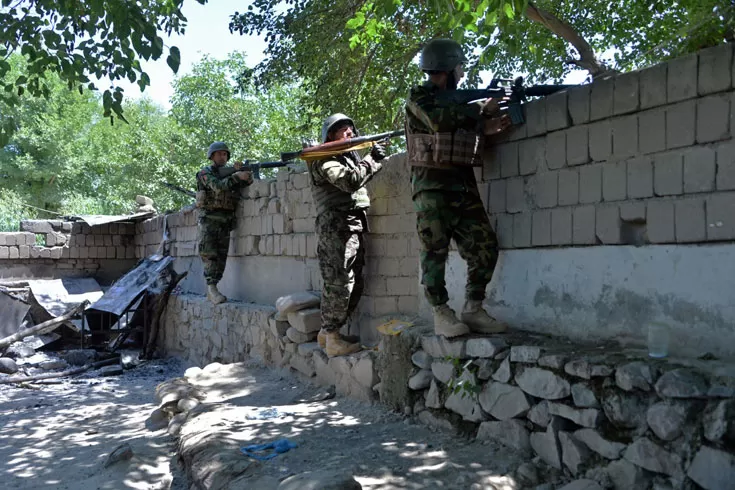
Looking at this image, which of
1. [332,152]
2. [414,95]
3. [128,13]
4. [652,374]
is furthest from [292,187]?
[652,374]

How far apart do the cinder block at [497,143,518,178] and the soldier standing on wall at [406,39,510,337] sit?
0.40ft

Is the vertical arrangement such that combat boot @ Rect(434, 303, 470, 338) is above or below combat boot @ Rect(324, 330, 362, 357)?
above

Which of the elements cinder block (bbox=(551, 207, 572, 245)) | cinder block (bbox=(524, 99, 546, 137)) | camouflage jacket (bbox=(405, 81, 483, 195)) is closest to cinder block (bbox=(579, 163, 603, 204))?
cinder block (bbox=(551, 207, 572, 245))

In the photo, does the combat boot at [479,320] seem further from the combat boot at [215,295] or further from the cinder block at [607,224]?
the combat boot at [215,295]

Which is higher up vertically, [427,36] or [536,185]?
[427,36]

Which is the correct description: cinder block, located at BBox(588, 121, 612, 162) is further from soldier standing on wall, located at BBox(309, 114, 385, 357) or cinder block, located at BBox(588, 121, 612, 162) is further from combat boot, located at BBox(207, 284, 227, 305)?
combat boot, located at BBox(207, 284, 227, 305)

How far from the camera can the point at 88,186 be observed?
27391mm

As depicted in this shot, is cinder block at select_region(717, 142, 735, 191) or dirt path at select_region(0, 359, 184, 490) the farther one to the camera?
dirt path at select_region(0, 359, 184, 490)

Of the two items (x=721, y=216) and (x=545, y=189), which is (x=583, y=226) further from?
(x=721, y=216)

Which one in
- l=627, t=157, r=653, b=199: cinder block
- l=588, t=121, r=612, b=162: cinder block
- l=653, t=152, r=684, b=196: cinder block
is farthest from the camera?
l=588, t=121, r=612, b=162: cinder block

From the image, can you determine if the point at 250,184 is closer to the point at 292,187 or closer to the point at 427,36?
the point at 292,187

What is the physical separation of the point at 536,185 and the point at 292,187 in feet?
11.8

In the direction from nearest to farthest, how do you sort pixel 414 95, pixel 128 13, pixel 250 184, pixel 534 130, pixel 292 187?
1. pixel 534 130
2. pixel 414 95
3. pixel 128 13
4. pixel 292 187
5. pixel 250 184

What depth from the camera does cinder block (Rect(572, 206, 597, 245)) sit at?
3.46 meters
